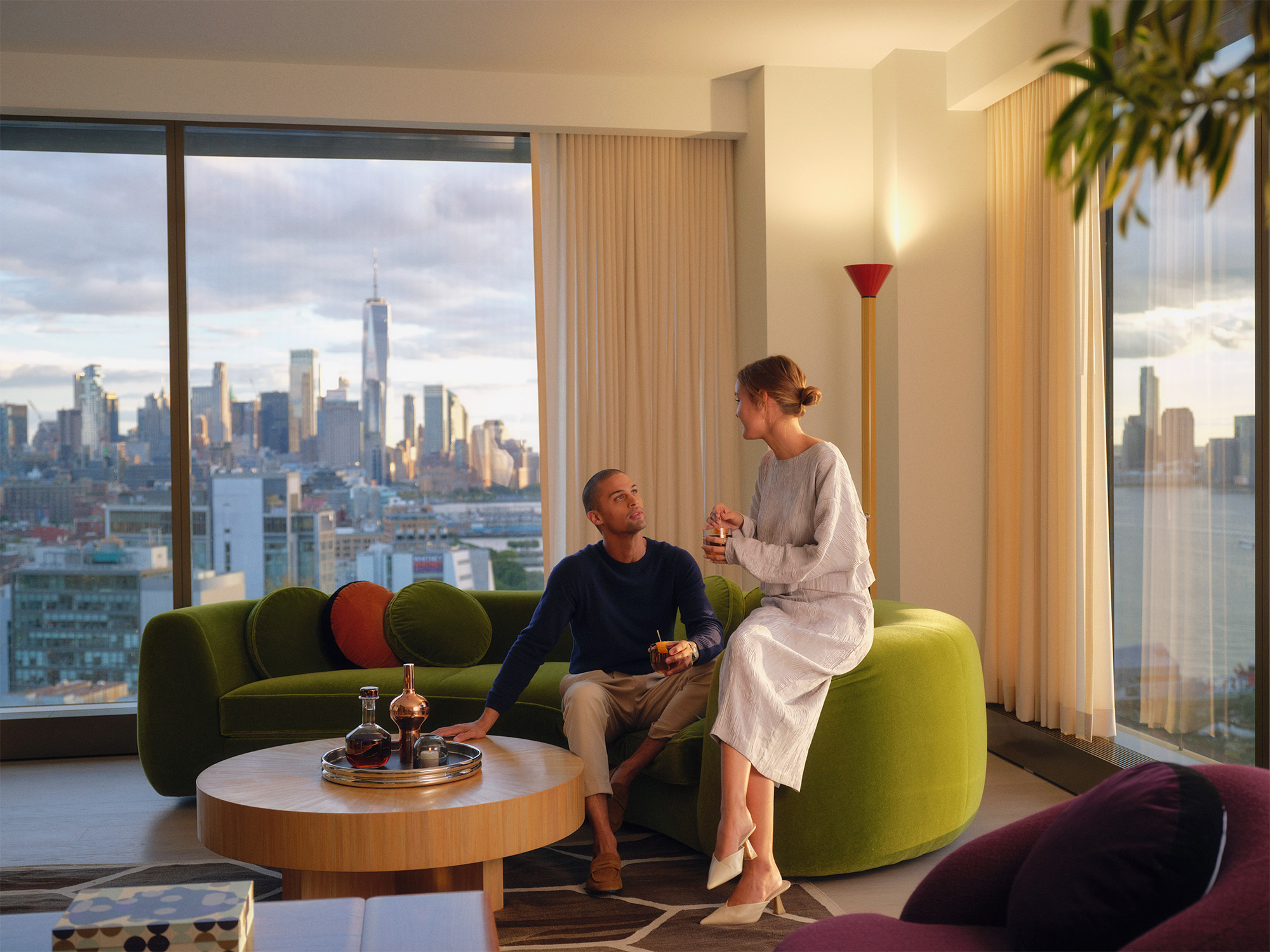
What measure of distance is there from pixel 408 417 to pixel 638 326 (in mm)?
1148

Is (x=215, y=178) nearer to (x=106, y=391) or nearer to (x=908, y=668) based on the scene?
(x=106, y=391)

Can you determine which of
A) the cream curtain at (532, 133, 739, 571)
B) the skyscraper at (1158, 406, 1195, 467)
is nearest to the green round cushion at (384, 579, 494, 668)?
the cream curtain at (532, 133, 739, 571)

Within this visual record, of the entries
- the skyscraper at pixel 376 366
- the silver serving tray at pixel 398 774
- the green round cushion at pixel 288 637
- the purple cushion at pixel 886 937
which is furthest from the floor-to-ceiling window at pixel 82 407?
the purple cushion at pixel 886 937

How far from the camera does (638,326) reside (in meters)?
4.79

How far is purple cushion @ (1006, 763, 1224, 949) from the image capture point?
126 centimetres

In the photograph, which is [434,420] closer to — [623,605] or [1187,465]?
[623,605]

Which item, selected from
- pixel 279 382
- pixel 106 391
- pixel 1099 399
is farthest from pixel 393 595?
pixel 1099 399

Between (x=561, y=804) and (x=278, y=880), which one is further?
(x=278, y=880)

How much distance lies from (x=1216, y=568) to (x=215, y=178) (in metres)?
4.24

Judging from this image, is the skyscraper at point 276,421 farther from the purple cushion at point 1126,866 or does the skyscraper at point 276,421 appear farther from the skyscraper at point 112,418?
the purple cushion at point 1126,866

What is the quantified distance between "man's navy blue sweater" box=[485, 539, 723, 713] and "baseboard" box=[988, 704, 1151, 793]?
1396 millimetres

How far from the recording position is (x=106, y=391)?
178 inches

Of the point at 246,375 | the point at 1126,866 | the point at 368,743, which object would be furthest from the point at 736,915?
the point at 246,375

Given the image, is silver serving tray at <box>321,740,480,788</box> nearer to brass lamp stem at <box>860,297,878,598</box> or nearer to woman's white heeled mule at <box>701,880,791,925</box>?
woman's white heeled mule at <box>701,880,791,925</box>
